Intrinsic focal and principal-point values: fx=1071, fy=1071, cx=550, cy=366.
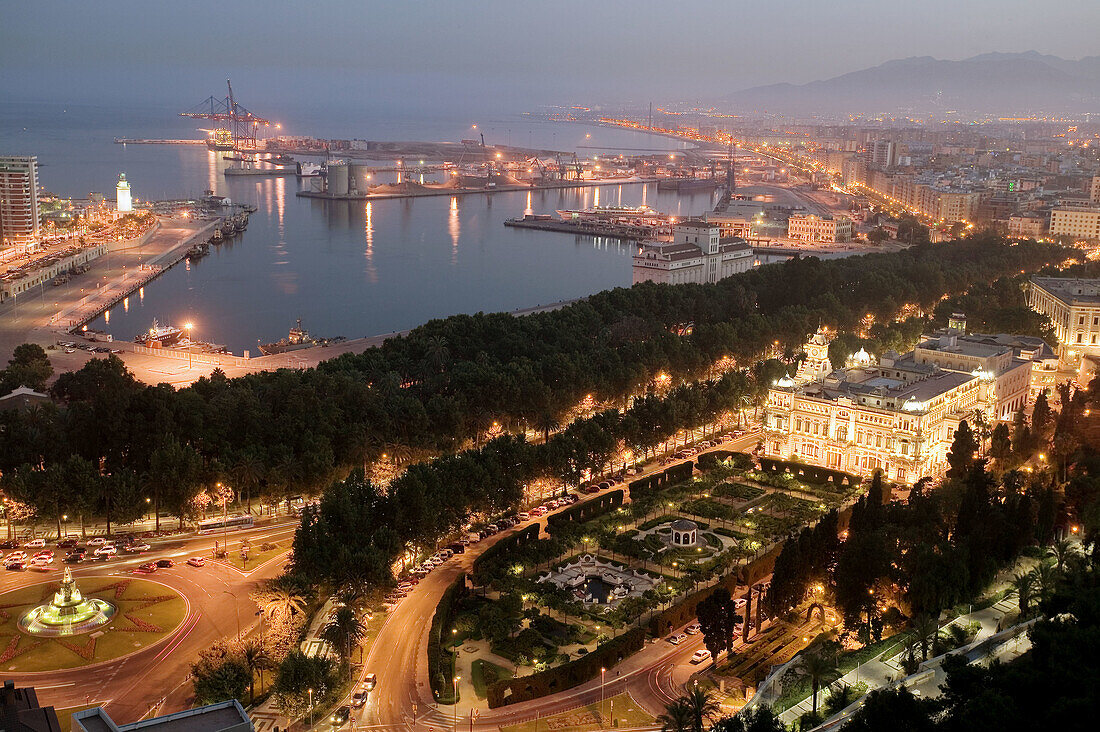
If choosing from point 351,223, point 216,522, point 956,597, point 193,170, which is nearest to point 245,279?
point 351,223

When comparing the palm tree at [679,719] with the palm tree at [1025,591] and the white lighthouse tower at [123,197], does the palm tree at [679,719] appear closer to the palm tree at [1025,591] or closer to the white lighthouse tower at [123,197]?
the palm tree at [1025,591]

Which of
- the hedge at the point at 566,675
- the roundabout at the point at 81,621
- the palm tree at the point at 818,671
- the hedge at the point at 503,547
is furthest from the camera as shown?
the hedge at the point at 503,547

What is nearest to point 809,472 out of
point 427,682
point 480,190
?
point 427,682

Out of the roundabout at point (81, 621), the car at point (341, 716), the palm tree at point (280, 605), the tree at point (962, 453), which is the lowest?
the car at point (341, 716)

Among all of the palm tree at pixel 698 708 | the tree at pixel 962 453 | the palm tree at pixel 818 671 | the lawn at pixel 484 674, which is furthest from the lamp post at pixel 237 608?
the tree at pixel 962 453

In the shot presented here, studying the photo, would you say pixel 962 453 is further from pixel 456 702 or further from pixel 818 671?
pixel 456 702

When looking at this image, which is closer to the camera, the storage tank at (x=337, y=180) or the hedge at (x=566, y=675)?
the hedge at (x=566, y=675)

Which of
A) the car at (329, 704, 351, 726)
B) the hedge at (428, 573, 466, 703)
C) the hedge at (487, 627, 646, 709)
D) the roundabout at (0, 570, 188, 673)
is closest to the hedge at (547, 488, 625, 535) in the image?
the hedge at (428, 573, 466, 703)
